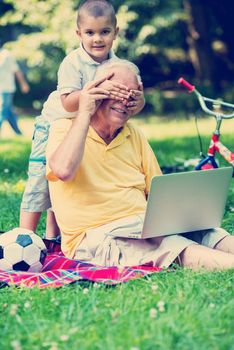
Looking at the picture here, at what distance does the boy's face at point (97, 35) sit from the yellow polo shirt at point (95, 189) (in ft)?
1.80

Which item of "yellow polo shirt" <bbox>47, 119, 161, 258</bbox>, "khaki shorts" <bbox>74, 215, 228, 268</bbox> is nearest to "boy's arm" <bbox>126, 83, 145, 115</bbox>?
"yellow polo shirt" <bbox>47, 119, 161, 258</bbox>

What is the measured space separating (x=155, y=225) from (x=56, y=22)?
1321 cm

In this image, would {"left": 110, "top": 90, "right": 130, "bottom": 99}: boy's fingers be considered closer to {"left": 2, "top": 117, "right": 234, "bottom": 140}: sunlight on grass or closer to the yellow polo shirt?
the yellow polo shirt

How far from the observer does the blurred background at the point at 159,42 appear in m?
16.5

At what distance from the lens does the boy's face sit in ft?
14.8

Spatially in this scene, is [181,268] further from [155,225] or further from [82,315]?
[82,315]

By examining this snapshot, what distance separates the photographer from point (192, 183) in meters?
3.93

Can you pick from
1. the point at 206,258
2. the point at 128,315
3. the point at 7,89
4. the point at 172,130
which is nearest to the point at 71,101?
Result: the point at 206,258

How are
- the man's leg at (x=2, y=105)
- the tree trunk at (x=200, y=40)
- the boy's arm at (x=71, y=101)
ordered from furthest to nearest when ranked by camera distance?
the tree trunk at (x=200, y=40)
the man's leg at (x=2, y=105)
the boy's arm at (x=71, y=101)

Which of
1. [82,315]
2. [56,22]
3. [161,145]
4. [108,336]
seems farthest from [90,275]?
[56,22]

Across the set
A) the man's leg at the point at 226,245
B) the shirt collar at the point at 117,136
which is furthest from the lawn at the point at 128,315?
the shirt collar at the point at 117,136

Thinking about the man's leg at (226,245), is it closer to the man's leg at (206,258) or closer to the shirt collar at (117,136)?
the man's leg at (206,258)

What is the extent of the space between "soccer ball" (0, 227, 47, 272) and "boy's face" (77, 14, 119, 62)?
1.17 m

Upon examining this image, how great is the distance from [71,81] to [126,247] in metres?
1.03
